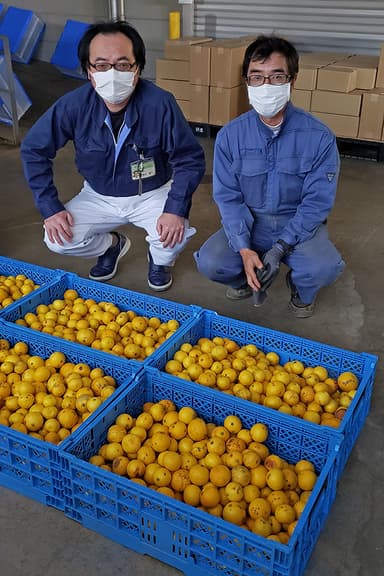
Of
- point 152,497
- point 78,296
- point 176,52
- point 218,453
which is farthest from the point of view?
point 176,52

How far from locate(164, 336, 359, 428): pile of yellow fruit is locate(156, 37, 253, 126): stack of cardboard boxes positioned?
4.18m

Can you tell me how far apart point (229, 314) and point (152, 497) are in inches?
63.8

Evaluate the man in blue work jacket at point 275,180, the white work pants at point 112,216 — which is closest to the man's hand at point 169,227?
the white work pants at point 112,216

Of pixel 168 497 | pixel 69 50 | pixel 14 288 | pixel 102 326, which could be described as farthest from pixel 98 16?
pixel 168 497

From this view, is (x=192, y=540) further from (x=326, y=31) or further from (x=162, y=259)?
(x=326, y=31)

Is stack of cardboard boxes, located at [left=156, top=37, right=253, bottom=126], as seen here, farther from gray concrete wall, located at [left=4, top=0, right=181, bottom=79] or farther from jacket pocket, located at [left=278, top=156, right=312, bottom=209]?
jacket pocket, located at [left=278, top=156, right=312, bottom=209]

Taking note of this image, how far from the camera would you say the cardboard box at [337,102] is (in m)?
5.61

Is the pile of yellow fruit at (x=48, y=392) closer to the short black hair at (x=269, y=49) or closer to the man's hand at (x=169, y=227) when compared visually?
the man's hand at (x=169, y=227)

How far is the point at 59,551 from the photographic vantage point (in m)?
1.85

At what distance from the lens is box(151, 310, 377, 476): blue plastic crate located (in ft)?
7.20

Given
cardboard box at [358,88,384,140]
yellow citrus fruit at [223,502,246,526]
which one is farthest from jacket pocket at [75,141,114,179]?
cardboard box at [358,88,384,140]

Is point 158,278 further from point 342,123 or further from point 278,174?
point 342,123

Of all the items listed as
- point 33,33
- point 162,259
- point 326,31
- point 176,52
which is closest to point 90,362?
point 162,259

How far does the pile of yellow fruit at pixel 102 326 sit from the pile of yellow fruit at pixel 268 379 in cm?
18
